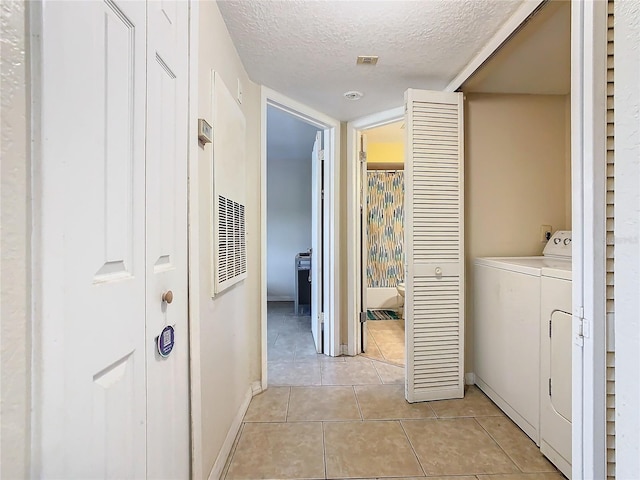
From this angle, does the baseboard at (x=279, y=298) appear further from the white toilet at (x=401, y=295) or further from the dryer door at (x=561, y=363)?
the dryer door at (x=561, y=363)

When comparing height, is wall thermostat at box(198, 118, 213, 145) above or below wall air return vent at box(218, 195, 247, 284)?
above

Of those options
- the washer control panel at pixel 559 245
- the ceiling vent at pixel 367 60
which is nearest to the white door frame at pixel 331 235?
the ceiling vent at pixel 367 60

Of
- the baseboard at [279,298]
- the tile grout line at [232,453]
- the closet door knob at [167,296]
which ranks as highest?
the closet door knob at [167,296]

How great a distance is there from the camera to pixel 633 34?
478 mm

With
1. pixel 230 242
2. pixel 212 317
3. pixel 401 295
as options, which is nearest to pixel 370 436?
pixel 212 317

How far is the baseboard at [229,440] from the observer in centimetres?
144

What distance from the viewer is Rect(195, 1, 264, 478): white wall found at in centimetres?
120

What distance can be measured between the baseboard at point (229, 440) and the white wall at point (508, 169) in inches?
74.5

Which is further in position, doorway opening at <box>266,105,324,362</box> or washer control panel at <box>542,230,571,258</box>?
doorway opening at <box>266,105,324,362</box>

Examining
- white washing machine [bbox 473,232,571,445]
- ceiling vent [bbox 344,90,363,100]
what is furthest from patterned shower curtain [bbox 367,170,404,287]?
white washing machine [bbox 473,232,571,445]

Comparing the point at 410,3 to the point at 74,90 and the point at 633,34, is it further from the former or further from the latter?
the point at 74,90

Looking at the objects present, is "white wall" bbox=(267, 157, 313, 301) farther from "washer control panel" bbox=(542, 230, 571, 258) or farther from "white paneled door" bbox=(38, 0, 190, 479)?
"white paneled door" bbox=(38, 0, 190, 479)

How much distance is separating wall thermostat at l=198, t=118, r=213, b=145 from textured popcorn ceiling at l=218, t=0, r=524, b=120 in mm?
649

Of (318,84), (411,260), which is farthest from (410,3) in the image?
(411,260)
